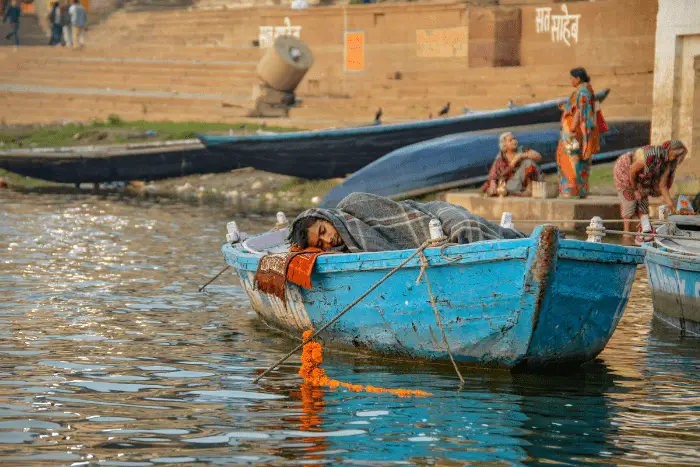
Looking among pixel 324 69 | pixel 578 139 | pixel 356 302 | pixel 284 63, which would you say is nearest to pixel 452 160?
pixel 578 139

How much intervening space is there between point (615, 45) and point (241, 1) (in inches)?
666

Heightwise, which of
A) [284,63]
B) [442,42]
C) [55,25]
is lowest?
[284,63]

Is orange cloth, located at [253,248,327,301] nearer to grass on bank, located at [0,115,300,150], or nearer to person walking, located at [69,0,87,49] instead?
grass on bank, located at [0,115,300,150]

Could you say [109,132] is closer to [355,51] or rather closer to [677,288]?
[355,51]

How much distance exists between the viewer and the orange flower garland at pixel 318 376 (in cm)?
838

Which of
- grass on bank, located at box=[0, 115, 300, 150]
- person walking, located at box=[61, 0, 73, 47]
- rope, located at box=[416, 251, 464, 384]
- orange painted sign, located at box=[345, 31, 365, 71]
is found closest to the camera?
rope, located at box=[416, 251, 464, 384]

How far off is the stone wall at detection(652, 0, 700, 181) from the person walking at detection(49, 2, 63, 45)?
2369 cm

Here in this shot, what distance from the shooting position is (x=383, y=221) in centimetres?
984

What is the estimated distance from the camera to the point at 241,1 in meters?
39.8

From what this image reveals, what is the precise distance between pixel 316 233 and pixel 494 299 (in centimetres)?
176

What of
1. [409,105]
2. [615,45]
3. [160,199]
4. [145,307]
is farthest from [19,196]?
[145,307]

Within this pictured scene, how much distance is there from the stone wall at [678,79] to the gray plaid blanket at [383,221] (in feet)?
Result: 31.5

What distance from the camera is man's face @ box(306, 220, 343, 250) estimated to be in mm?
9812

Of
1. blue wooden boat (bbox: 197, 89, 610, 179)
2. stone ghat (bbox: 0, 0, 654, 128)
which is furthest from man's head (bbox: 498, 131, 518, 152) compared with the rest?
stone ghat (bbox: 0, 0, 654, 128)
